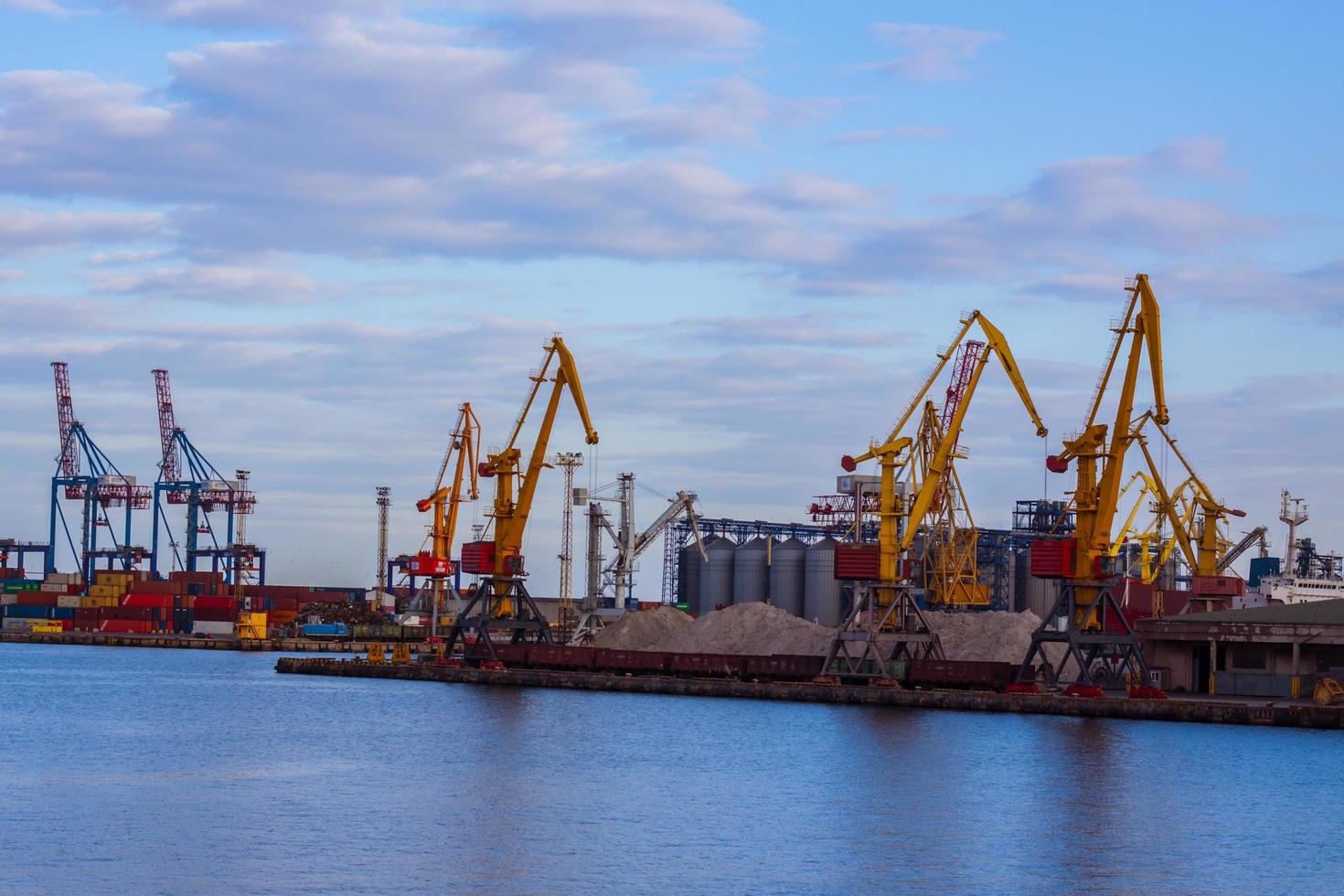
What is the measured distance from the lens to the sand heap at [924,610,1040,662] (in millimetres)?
84188

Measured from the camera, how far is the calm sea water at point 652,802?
33.8 meters

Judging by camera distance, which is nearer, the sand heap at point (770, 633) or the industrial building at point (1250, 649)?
the industrial building at point (1250, 649)

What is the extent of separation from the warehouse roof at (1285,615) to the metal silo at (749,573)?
49.9 metres

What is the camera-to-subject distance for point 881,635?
249ft

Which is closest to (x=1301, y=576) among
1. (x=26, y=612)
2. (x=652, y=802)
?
(x=652, y=802)

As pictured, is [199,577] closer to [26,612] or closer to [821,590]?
[26,612]

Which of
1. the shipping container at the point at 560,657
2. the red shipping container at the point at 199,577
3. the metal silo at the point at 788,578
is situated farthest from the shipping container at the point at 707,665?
the red shipping container at the point at 199,577

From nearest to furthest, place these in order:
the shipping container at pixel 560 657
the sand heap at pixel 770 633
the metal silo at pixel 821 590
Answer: the sand heap at pixel 770 633
the shipping container at pixel 560 657
the metal silo at pixel 821 590

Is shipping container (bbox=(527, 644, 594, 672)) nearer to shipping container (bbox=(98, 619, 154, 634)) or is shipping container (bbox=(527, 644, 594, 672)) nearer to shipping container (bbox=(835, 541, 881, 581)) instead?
shipping container (bbox=(835, 541, 881, 581))

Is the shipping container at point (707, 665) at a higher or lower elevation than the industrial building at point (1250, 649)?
lower

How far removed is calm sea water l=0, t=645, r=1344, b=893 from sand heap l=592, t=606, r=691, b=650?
84.2 feet

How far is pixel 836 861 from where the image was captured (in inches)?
1398

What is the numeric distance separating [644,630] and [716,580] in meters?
25.9

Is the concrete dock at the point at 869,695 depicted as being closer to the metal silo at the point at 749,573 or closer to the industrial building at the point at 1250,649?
the industrial building at the point at 1250,649
